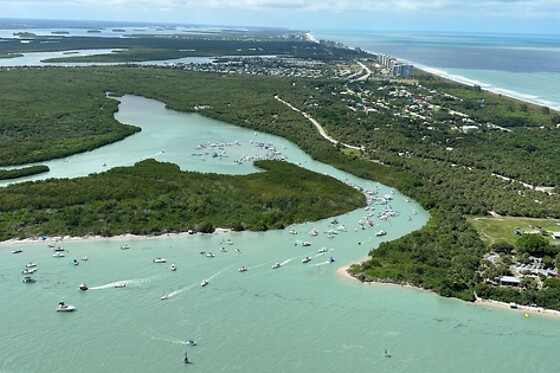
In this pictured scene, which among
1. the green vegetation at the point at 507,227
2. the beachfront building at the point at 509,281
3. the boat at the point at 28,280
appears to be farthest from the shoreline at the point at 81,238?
the green vegetation at the point at 507,227

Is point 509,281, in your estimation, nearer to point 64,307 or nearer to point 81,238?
point 64,307

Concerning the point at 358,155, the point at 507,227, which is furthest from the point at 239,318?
the point at 358,155

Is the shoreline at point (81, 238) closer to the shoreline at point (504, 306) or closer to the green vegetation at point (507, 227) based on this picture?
the shoreline at point (504, 306)

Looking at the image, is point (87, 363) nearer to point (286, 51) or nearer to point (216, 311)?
point (216, 311)

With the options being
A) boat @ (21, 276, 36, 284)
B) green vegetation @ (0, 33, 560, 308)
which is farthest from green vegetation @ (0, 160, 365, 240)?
boat @ (21, 276, 36, 284)

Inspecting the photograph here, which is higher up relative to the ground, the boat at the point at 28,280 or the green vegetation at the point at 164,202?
the green vegetation at the point at 164,202

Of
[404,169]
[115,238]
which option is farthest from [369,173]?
[115,238]

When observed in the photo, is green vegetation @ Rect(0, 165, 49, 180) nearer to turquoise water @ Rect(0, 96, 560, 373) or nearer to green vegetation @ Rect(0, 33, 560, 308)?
green vegetation @ Rect(0, 33, 560, 308)
